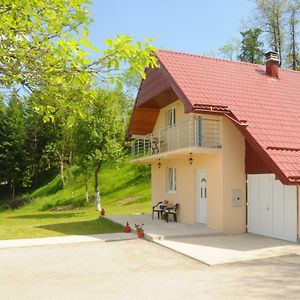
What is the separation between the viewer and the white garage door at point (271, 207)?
42.7 feet

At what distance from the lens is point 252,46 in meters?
48.4

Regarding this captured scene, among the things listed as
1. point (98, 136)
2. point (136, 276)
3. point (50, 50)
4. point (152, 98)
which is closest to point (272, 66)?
point (152, 98)

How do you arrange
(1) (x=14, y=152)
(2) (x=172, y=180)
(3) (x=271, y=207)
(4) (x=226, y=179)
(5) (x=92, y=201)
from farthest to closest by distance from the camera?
(1) (x=14, y=152) → (5) (x=92, y=201) → (2) (x=172, y=180) → (4) (x=226, y=179) → (3) (x=271, y=207)

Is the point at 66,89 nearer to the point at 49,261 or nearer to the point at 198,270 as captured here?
the point at 198,270

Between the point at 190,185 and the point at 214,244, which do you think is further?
the point at 190,185

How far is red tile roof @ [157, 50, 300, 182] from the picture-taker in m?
13.7

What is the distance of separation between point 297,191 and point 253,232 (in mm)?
2754

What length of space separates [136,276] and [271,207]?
693 centimetres

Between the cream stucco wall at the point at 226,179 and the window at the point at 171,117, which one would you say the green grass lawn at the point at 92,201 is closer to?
the window at the point at 171,117

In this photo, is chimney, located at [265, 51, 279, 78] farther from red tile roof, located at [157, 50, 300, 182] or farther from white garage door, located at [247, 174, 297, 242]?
white garage door, located at [247, 174, 297, 242]

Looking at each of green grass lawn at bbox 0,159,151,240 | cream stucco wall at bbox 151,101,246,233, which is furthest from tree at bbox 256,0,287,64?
cream stucco wall at bbox 151,101,246,233

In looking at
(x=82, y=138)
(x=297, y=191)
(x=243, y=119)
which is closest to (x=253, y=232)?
(x=297, y=191)

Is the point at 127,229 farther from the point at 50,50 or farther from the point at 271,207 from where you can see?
the point at 50,50

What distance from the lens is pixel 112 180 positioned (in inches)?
1540
